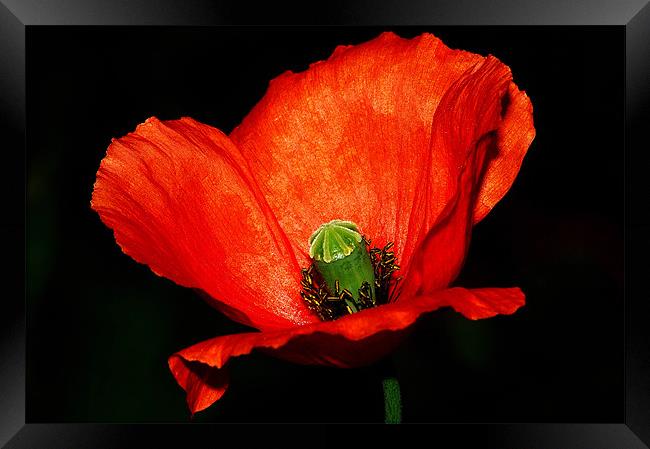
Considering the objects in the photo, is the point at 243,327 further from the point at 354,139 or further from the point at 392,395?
the point at 392,395

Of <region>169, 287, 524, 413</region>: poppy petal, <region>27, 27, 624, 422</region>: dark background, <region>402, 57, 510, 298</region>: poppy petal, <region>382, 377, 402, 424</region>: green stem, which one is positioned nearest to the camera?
<region>169, 287, 524, 413</region>: poppy petal

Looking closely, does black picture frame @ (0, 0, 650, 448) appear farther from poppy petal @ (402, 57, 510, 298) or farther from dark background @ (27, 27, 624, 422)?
poppy petal @ (402, 57, 510, 298)

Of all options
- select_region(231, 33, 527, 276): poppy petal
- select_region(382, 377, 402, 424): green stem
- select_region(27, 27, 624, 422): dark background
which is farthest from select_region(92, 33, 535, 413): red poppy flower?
select_region(27, 27, 624, 422): dark background

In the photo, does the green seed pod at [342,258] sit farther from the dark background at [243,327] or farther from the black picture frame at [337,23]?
the dark background at [243,327]

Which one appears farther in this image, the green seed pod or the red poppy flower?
the green seed pod

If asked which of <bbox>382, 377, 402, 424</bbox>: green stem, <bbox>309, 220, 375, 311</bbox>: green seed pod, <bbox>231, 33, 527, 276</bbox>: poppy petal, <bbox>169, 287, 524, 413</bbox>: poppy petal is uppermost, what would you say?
<bbox>231, 33, 527, 276</bbox>: poppy petal
